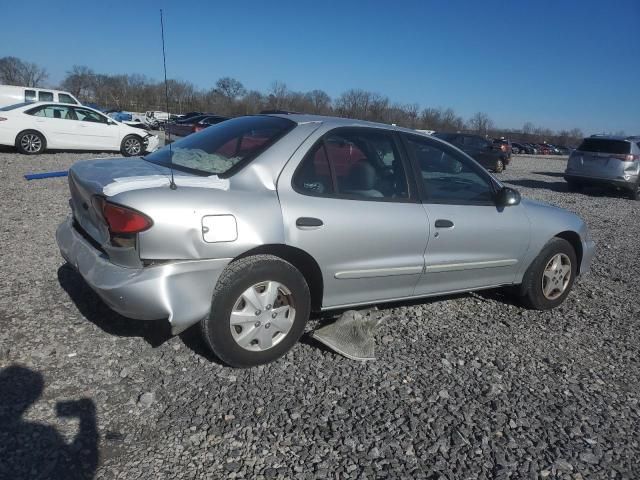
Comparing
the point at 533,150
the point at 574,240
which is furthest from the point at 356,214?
the point at 533,150

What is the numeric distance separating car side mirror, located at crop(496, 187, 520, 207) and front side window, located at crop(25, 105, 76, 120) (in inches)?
500

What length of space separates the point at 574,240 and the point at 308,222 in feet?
9.72

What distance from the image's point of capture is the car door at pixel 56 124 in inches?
504

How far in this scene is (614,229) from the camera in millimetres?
9266

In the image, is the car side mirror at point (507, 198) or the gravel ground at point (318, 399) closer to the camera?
the gravel ground at point (318, 399)

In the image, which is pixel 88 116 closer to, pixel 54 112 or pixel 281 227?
pixel 54 112

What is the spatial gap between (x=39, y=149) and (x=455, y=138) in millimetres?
16349

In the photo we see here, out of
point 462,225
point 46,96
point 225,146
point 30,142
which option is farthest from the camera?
point 46,96

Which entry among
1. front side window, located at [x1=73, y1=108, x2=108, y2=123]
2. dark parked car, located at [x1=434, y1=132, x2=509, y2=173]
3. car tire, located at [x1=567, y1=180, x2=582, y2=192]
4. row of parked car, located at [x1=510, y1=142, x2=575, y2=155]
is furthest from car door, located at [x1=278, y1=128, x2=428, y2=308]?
row of parked car, located at [x1=510, y1=142, x2=575, y2=155]

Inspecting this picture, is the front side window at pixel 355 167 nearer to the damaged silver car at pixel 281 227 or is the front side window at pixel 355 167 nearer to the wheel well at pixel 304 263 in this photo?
the damaged silver car at pixel 281 227

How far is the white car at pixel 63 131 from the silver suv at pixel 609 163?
39.2ft

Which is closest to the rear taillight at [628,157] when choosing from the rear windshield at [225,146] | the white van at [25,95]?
the rear windshield at [225,146]

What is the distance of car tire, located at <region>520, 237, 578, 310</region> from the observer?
14.4 ft

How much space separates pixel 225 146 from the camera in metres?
3.36
